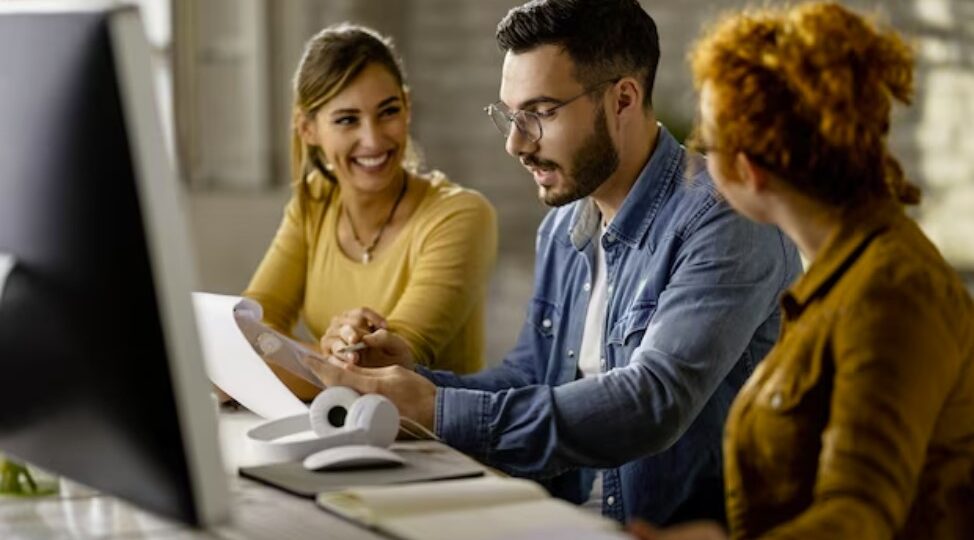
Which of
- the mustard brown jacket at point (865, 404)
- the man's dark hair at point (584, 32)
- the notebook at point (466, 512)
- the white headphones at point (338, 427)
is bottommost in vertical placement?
the white headphones at point (338, 427)

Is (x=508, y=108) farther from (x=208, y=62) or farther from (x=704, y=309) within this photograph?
(x=208, y=62)

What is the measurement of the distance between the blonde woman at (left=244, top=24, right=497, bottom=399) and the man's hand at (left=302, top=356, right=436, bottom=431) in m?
0.72

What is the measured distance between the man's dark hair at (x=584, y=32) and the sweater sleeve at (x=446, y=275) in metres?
0.49

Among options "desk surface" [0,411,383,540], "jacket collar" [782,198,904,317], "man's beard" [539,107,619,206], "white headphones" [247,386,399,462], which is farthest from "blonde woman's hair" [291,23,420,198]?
"jacket collar" [782,198,904,317]

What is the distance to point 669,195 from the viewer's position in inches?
90.4

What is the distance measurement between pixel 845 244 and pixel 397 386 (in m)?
0.70

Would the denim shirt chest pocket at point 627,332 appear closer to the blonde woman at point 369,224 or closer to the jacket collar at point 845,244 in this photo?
the blonde woman at point 369,224

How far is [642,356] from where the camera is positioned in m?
2.04

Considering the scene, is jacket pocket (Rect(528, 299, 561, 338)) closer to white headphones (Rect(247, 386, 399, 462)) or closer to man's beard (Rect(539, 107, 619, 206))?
man's beard (Rect(539, 107, 619, 206))

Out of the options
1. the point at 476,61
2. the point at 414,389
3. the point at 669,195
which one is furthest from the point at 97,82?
the point at 476,61

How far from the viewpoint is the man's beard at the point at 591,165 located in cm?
230

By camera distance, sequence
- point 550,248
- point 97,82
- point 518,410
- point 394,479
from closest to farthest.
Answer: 1. point 97,82
2. point 394,479
3. point 518,410
4. point 550,248

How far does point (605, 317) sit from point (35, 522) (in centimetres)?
100

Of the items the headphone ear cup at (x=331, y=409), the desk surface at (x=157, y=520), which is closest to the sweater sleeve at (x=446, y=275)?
the headphone ear cup at (x=331, y=409)
